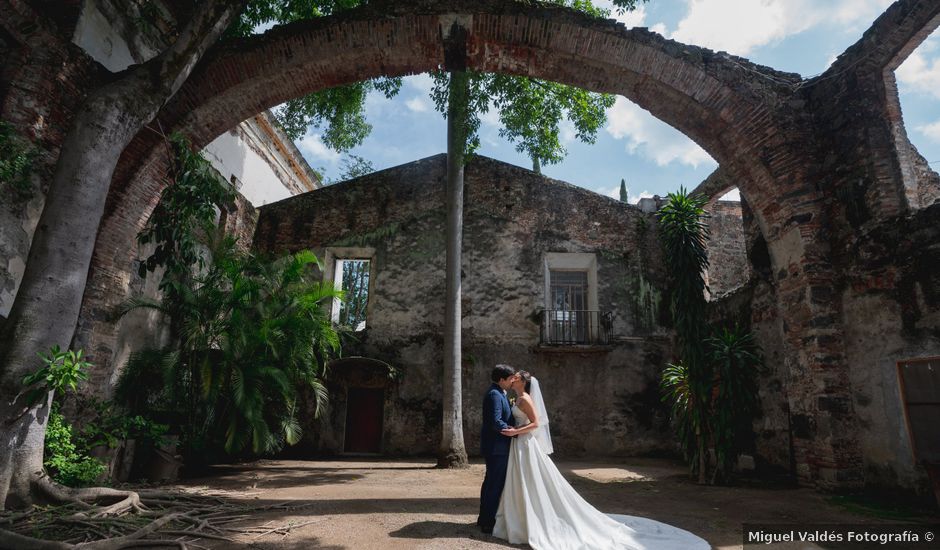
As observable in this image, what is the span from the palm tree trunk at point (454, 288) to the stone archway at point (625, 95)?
252 centimetres

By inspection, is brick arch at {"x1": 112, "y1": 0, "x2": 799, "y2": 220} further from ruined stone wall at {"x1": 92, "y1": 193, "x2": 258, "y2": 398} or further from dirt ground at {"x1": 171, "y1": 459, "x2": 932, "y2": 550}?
dirt ground at {"x1": 171, "y1": 459, "x2": 932, "y2": 550}

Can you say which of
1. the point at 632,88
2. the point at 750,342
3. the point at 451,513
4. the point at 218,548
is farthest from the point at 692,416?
the point at 218,548

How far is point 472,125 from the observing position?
31.3 ft

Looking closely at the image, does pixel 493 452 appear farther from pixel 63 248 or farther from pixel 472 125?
pixel 472 125

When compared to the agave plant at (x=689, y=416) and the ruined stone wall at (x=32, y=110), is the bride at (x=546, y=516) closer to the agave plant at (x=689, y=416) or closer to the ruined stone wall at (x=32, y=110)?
the agave plant at (x=689, y=416)

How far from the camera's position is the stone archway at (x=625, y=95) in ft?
19.5

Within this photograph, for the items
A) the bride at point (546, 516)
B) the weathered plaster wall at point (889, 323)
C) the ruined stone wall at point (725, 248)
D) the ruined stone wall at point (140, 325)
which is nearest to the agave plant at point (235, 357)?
the ruined stone wall at point (140, 325)

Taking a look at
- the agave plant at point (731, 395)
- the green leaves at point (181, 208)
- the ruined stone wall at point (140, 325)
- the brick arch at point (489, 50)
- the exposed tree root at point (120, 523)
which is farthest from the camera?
the ruined stone wall at point (140, 325)

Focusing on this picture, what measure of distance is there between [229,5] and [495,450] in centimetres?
555

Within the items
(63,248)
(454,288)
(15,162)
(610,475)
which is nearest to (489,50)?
(454,288)

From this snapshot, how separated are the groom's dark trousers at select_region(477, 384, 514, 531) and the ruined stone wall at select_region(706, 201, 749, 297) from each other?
1321cm

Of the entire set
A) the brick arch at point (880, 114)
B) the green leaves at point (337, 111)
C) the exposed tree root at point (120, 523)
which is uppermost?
the green leaves at point (337, 111)

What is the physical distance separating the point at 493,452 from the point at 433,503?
1.83 meters

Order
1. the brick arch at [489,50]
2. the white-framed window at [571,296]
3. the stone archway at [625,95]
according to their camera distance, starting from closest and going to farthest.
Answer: the stone archway at [625,95] < the brick arch at [489,50] < the white-framed window at [571,296]
